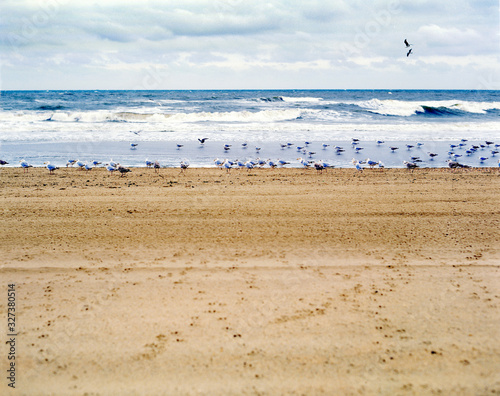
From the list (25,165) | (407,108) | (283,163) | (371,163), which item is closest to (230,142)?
(283,163)

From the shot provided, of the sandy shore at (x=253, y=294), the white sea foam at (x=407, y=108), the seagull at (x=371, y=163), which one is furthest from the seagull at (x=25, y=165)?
the white sea foam at (x=407, y=108)

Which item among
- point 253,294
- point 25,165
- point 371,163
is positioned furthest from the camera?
point 371,163

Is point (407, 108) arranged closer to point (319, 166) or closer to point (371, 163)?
point (371, 163)

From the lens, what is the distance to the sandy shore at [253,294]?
4.41 metres

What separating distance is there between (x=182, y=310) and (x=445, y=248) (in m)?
5.16

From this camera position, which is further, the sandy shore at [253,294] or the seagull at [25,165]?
the seagull at [25,165]

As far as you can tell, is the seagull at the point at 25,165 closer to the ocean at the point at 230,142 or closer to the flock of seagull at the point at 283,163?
the flock of seagull at the point at 283,163

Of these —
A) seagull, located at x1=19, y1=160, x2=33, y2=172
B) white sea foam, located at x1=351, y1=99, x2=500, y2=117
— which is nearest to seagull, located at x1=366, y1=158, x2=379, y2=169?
seagull, located at x1=19, y1=160, x2=33, y2=172

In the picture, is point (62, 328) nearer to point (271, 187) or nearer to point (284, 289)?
point (284, 289)

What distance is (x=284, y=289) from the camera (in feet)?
20.2

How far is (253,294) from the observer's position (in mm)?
5980

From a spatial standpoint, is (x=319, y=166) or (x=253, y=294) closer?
(x=253, y=294)

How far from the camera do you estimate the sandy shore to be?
174 inches

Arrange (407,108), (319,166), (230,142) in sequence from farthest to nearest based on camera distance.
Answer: (407,108)
(230,142)
(319,166)
